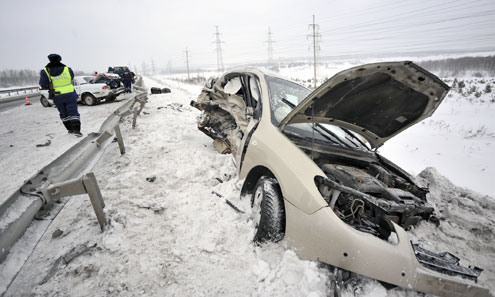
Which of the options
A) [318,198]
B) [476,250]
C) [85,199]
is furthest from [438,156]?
[85,199]

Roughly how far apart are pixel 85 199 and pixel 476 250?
439 centimetres

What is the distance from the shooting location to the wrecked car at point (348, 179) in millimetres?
1578

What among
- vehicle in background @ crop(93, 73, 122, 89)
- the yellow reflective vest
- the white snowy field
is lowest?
the white snowy field

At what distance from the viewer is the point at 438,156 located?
16.1ft

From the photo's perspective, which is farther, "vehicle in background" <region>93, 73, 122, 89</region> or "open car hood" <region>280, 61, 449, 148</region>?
"vehicle in background" <region>93, 73, 122, 89</region>

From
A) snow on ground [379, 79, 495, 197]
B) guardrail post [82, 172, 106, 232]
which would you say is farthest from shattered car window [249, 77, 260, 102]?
snow on ground [379, 79, 495, 197]

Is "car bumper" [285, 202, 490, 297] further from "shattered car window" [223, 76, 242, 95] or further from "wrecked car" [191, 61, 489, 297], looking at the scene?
"shattered car window" [223, 76, 242, 95]

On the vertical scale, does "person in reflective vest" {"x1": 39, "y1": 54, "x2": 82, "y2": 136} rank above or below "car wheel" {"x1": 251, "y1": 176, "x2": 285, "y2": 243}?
above

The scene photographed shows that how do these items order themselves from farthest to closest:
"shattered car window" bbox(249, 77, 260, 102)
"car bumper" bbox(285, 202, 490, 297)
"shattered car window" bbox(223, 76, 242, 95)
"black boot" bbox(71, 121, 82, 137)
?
"black boot" bbox(71, 121, 82, 137) < "shattered car window" bbox(223, 76, 242, 95) < "shattered car window" bbox(249, 77, 260, 102) < "car bumper" bbox(285, 202, 490, 297)

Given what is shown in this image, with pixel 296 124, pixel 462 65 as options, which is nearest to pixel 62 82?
pixel 296 124

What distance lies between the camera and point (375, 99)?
2408 mm

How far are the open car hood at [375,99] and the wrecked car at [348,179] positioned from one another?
0.03 ft

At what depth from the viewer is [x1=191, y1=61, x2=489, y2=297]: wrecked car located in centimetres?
158

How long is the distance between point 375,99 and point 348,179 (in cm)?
89
